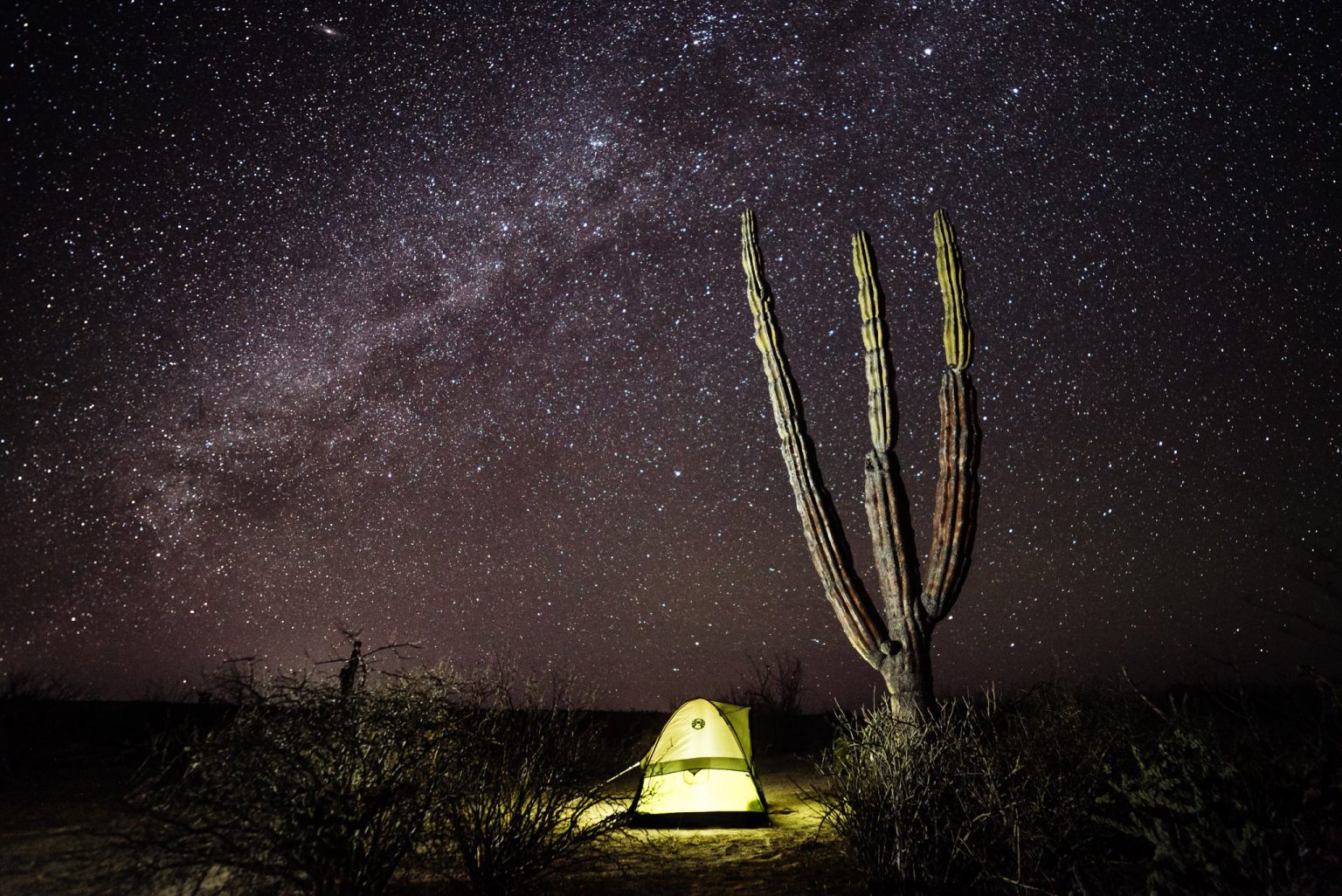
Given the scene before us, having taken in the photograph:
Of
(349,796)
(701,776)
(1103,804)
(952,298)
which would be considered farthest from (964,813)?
(952,298)

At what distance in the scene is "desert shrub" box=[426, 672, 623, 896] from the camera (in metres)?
4.36

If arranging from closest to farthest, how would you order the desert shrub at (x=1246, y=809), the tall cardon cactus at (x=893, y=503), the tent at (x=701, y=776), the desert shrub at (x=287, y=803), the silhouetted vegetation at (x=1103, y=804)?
the desert shrub at (x=1246, y=809), the silhouetted vegetation at (x=1103, y=804), the desert shrub at (x=287, y=803), the tall cardon cactus at (x=893, y=503), the tent at (x=701, y=776)

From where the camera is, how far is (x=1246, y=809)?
318 centimetres

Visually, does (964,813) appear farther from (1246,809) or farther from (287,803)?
(287,803)

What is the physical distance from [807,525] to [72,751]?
37.8 feet

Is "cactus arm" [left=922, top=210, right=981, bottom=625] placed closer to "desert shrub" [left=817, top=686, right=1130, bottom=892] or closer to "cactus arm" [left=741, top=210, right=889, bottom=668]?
"cactus arm" [left=741, top=210, right=889, bottom=668]

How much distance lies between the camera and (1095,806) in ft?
15.6

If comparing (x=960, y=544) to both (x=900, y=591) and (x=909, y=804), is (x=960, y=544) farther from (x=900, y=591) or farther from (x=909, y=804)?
(x=909, y=804)

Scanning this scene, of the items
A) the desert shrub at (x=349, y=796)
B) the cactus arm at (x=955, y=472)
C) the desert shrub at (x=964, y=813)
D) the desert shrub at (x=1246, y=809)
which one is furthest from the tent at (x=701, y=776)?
the desert shrub at (x=1246, y=809)

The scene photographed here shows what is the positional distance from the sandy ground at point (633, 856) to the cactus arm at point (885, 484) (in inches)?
91.9

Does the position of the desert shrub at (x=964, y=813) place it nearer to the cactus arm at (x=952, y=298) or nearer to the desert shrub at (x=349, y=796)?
the desert shrub at (x=349, y=796)

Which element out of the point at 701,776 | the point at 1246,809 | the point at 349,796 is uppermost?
the point at 349,796

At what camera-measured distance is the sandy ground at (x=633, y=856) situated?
4852mm

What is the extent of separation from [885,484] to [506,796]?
502cm
